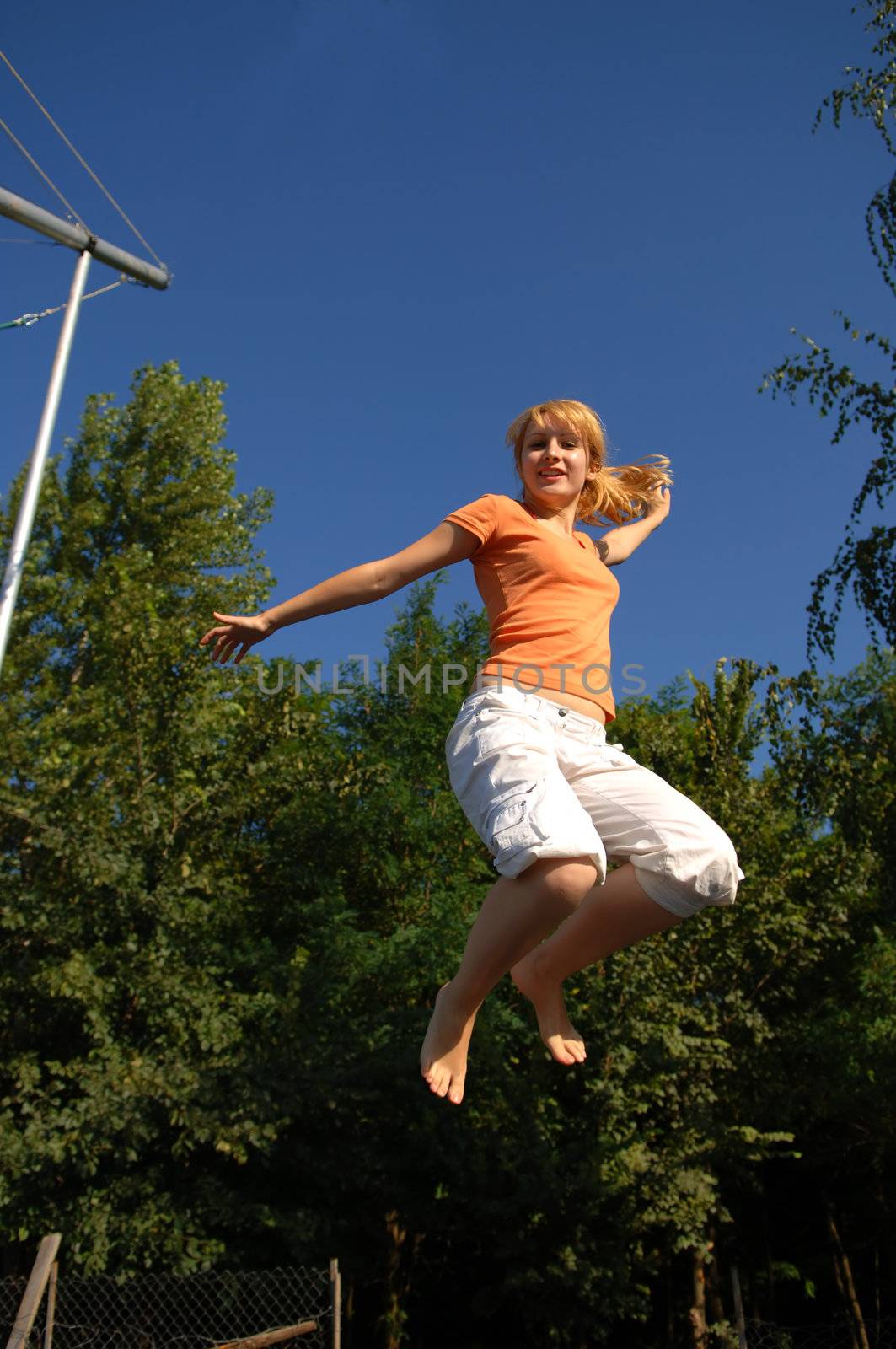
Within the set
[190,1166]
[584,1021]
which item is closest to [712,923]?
[584,1021]

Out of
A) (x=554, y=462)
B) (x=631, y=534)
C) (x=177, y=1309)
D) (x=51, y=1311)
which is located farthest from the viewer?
(x=177, y=1309)

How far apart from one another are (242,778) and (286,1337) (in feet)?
15.6

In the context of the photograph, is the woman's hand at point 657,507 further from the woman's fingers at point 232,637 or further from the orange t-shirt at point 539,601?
the woman's fingers at point 232,637

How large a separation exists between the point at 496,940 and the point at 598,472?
140 cm

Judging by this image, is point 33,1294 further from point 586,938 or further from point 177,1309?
point 586,938

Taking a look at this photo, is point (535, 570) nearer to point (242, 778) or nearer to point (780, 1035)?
point (242, 778)

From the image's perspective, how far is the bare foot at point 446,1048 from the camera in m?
2.41

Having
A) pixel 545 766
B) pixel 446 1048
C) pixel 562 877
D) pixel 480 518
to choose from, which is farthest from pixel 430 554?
pixel 446 1048

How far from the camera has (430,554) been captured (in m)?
2.58

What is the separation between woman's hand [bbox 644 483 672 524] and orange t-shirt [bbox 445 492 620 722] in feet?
1.72

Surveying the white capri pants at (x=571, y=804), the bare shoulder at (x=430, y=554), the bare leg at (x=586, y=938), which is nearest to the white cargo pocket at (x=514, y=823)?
the white capri pants at (x=571, y=804)

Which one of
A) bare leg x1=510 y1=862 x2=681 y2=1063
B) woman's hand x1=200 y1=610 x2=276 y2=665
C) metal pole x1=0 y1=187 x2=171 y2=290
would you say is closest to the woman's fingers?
woman's hand x1=200 y1=610 x2=276 y2=665

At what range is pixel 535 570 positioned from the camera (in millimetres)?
2668

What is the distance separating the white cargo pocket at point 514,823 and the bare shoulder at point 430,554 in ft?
1.96
